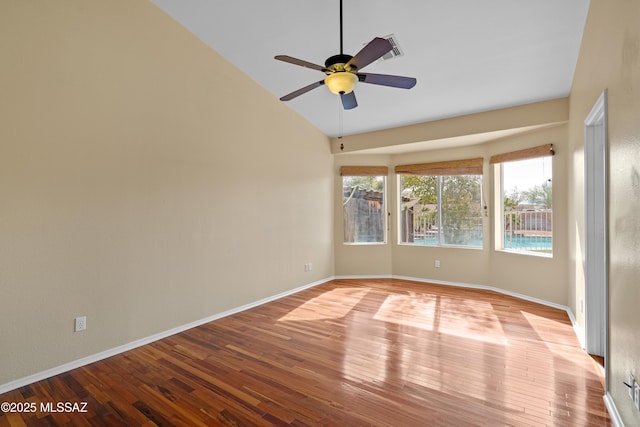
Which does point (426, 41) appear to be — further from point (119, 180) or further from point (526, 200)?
point (119, 180)

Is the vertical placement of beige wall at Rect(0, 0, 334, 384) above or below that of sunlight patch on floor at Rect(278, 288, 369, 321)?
above

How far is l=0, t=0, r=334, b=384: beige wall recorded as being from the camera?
2365 millimetres

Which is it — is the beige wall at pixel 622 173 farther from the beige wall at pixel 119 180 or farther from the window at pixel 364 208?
the window at pixel 364 208

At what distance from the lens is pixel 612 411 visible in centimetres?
189

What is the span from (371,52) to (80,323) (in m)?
3.11

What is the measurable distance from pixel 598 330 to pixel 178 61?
479 centimetres

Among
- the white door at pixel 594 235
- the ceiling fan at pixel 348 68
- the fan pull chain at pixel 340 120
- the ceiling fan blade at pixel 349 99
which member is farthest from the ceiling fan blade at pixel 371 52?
the fan pull chain at pixel 340 120

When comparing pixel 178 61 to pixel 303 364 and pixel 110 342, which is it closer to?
pixel 110 342

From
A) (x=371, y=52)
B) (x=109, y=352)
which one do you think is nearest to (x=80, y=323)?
(x=109, y=352)

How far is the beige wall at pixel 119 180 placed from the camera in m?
2.37

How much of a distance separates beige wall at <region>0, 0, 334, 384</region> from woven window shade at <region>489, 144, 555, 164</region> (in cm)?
342

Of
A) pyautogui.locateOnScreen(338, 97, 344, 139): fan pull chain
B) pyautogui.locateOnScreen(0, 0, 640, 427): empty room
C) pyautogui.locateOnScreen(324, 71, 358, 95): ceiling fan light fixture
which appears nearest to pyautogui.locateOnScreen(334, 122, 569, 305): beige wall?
pyautogui.locateOnScreen(0, 0, 640, 427): empty room

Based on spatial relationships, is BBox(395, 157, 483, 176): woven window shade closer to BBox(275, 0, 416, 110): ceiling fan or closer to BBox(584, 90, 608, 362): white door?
BBox(584, 90, 608, 362): white door

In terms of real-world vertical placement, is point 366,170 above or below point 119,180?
above
